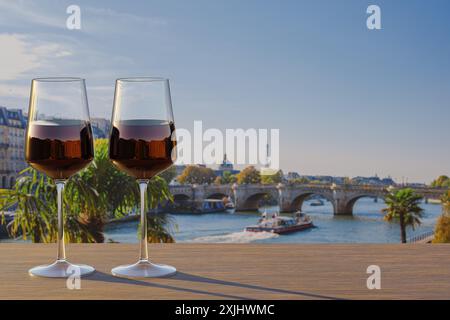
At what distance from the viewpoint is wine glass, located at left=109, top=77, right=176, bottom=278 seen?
2.74ft

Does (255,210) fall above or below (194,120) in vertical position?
below

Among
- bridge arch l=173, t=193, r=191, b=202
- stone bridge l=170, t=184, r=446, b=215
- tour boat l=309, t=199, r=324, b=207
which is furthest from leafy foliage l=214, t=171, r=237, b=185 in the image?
tour boat l=309, t=199, r=324, b=207

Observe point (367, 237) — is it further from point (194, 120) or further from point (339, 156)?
point (194, 120)

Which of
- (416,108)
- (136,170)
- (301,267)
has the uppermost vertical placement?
(416,108)

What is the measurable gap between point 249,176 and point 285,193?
4747 millimetres

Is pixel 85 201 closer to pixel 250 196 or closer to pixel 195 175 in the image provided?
pixel 250 196

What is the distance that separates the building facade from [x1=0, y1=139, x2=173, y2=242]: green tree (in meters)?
17.5

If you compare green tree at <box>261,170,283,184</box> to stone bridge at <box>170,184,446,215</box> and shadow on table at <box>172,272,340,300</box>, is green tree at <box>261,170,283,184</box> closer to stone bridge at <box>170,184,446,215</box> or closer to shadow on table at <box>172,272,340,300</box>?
stone bridge at <box>170,184,446,215</box>

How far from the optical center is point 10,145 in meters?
Answer: 24.2

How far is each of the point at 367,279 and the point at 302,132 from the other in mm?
26306

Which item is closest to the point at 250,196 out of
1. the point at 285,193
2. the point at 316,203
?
the point at 285,193
